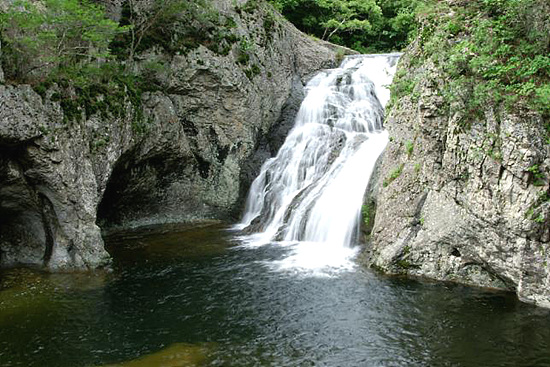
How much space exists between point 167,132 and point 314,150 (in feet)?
18.9

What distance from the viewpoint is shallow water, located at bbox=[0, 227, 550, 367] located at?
7539 mm

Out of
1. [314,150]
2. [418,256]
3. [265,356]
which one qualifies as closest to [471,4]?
[418,256]

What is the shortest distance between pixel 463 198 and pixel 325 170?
6799mm

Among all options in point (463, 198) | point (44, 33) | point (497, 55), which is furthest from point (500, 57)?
point (44, 33)

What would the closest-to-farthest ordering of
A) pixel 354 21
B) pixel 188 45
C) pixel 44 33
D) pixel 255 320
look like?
pixel 255 320 → pixel 44 33 → pixel 188 45 → pixel 354 21

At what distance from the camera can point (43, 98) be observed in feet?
38.2

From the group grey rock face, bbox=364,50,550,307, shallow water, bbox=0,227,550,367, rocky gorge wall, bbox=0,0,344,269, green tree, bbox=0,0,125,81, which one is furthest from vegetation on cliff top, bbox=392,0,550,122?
green tree, bbox=0,0,125,81

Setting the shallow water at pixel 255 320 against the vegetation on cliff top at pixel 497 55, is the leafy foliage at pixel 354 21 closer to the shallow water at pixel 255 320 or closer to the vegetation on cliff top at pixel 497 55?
the vegetation on cliff top at pixel 497 55

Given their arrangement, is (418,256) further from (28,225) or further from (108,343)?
(28,225)

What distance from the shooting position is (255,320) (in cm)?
891

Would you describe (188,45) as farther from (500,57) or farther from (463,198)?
(463,198)

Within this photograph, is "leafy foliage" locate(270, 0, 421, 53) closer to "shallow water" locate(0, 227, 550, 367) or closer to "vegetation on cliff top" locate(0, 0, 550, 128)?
"vegetation on cliff top" locate(0, 0, 550, 128)

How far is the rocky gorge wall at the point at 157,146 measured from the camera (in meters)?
11.6

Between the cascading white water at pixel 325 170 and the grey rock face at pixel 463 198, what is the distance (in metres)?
1.59
